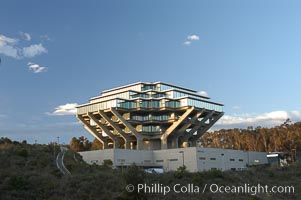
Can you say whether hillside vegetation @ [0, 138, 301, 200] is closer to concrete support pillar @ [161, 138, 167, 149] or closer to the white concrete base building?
the white concrete base building

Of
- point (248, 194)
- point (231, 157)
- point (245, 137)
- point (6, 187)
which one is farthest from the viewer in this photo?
point (245, 137)

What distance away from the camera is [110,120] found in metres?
98.8

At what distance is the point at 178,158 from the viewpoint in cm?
8325

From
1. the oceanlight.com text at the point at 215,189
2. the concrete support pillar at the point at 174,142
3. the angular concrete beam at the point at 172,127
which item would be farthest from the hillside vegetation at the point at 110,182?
the concrete support pillar at the point at 174,142

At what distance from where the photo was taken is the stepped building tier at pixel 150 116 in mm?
97750

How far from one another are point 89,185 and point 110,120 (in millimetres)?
66767

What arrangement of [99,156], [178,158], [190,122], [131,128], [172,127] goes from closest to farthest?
→ 1. [99,156]
2. [178,158]
3. [131,128]
4. [172,127]
5. [190,122]

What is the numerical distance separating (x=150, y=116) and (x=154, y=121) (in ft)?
6.12

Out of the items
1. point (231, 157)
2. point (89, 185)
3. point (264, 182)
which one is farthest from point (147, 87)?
point (89, 185)

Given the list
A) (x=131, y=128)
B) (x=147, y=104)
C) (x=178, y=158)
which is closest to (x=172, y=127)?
(x=147, y=104)

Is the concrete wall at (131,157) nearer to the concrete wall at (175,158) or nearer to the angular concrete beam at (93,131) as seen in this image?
the concrete wall at (175,158)

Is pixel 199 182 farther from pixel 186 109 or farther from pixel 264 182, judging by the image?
pixel 186 109

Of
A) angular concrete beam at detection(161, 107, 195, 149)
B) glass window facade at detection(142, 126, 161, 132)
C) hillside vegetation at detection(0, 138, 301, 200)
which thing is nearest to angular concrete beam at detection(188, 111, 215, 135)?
angular concrete beam at detection(161, 107, 195, 149)

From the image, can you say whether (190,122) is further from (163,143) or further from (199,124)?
(163,143)
